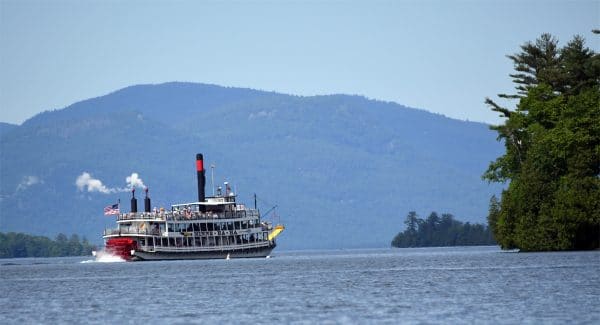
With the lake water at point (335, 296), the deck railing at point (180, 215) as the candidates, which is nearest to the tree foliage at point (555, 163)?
the lake water at point (335, 296)

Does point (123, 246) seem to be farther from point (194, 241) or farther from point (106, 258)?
point (106, 258)

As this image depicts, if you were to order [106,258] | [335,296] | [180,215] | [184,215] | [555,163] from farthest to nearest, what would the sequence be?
[106,258], [184,215], [180,215], [555,163], [335,296]

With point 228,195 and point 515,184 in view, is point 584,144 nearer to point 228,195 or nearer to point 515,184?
point 515,184

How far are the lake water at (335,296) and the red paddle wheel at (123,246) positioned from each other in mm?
41322

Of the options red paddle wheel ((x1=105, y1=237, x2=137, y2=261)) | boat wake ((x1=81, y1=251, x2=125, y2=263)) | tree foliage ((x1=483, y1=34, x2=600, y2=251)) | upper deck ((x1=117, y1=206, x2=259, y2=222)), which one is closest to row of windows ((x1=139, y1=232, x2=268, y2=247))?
red paddle wheel ((x1=105, y1=237, x2=137, y2=261))

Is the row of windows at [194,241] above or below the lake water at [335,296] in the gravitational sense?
above

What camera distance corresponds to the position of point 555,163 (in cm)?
12525

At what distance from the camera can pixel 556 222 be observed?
118125 mm

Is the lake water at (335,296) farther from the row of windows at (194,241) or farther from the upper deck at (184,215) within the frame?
the upper deck at (184,215)

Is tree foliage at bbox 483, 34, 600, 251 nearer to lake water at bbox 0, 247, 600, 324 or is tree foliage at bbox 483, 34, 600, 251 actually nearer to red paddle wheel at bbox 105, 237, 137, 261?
lake water at bbox 0, 247, 600, 324

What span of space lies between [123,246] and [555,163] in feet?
172

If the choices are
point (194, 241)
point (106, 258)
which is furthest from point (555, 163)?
point (106, 258)

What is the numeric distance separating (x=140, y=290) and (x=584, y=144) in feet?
151

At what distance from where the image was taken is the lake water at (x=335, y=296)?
6369cm
